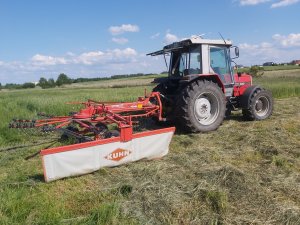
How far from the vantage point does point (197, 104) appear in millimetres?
7688

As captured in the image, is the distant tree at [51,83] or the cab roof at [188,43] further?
the distant tree at [51,83]

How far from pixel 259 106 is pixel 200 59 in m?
2.25

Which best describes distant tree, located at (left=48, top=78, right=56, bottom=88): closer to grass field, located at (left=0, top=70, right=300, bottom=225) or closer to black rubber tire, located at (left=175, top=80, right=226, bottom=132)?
black rubber tire, located at (left=175, top=80, right=226, bottom=132)

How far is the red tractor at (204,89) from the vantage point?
743 centimetres

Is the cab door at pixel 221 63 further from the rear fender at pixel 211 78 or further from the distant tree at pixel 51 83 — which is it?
the distant tree at pixel 51 83

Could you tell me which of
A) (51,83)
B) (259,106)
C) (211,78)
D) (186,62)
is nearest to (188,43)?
(186,62)

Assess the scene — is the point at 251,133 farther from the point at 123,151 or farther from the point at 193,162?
the point at 123,151

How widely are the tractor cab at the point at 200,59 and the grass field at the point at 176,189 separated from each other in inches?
77.7

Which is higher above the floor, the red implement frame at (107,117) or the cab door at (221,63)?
the cab door at (221,63)

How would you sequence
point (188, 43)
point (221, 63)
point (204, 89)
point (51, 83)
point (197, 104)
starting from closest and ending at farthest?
point (204, 89) → point (197, 104) → point (188, 43) → point (221, 63) → point (51, 83)

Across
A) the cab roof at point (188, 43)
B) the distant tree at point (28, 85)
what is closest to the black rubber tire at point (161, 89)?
the cab roof at point (188, 43)

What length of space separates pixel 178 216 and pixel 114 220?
0.66m

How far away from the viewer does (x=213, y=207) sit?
3.84m

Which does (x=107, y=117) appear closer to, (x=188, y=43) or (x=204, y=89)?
(x=204, y=89)
